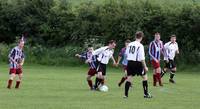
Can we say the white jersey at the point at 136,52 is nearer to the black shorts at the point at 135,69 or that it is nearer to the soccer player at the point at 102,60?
the black shorts at the point at 135,69

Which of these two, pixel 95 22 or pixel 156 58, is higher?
pixel 95 22

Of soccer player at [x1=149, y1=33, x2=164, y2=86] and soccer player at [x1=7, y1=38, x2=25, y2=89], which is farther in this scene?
soccer player at [x1=149, y1=33, x2=164, y2=86]

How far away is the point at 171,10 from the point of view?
4484 centimetres

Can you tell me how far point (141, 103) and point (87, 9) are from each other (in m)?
29.8

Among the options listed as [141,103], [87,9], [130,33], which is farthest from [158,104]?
[87,9]

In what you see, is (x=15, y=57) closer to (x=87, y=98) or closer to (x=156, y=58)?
(x=87, y=98)

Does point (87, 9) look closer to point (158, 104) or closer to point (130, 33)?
point (130, 33)

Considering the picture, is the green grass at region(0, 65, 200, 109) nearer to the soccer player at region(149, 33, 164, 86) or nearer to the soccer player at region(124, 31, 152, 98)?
the soccer player at region(124, 31, 152, 98)

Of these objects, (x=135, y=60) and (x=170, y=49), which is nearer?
(x=135, y=60)

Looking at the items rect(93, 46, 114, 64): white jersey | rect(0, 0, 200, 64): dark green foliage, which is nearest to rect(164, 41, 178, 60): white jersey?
rect(93, 46, 114, 64): white jersey

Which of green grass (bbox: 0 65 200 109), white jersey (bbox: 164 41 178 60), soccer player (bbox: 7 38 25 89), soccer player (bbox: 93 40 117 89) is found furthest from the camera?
white jersey (bbox: 164 41 178 60)

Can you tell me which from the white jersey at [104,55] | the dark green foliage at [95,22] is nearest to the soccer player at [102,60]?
the white jersey at [104,55]

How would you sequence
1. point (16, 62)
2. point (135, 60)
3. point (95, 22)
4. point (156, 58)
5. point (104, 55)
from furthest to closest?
point (95, 22) → point (156, 58) → point (16, 62) → point (104, 55) → point (135, 60)

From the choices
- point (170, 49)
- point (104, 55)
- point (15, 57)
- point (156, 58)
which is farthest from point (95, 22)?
point (104, 55)
